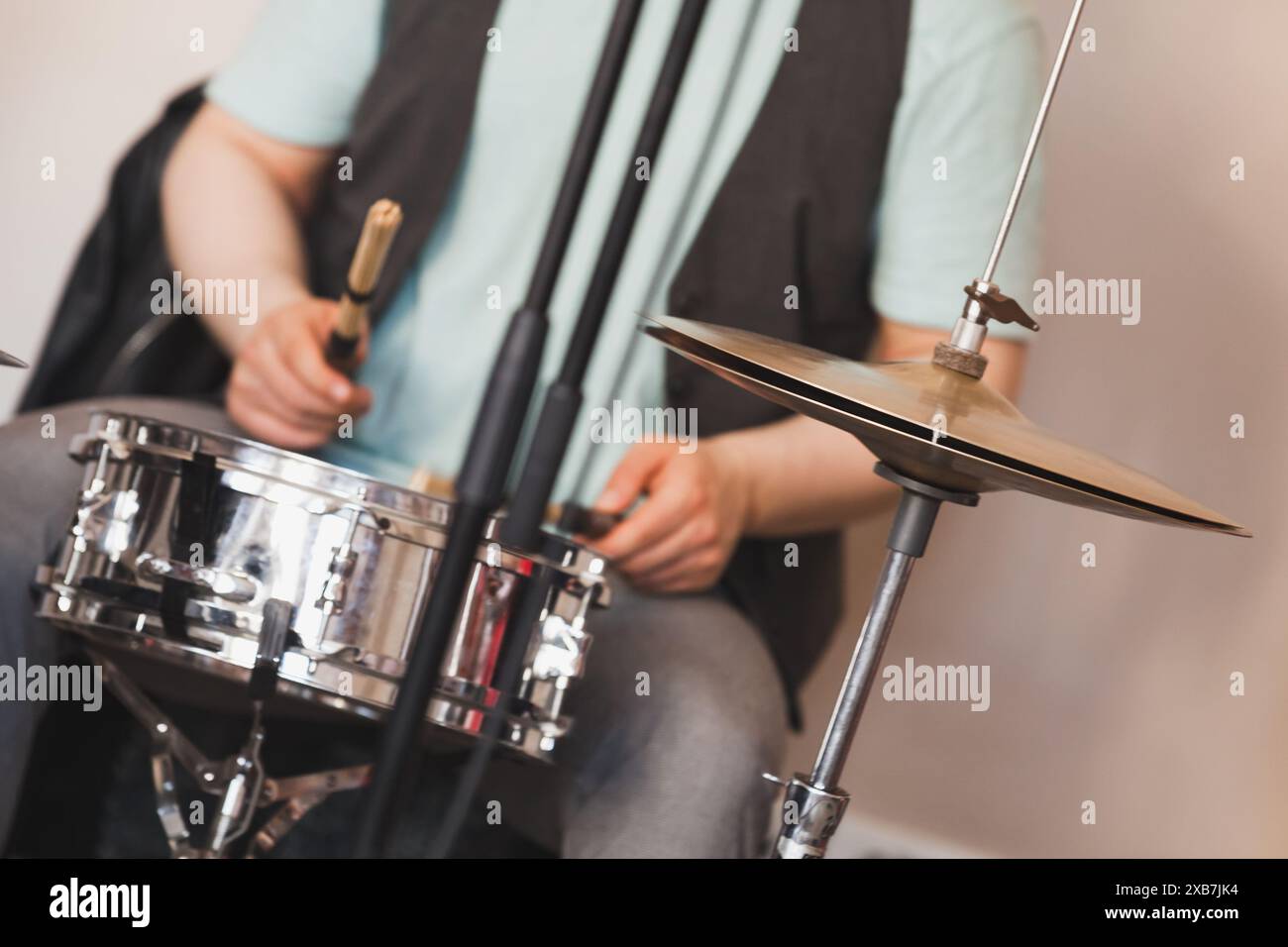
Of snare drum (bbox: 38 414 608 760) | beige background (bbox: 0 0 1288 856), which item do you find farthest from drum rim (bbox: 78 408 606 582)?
beige background (bbox: 0 0 1288 856)

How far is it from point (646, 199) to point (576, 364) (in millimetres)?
657

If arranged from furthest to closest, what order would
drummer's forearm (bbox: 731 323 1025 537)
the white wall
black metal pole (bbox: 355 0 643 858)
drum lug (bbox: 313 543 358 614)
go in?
the white wall
drummer's forearm (bbox: 731 323 1025 537)
drum lug (bbox: 313 543 358 614)
black metal pole (bbox: 355 0 643 858)

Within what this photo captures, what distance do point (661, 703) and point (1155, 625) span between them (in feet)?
2.25

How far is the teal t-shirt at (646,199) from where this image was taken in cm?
104

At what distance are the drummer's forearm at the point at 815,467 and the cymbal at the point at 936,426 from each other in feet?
1.09

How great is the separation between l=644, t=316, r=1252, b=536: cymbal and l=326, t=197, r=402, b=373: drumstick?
0.23 m

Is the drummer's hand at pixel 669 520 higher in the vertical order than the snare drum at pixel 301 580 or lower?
higher

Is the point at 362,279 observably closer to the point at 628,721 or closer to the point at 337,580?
the point at 337,580

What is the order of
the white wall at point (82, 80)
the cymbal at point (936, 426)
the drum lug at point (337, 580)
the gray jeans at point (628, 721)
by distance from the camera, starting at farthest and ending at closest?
1. the white wall at point (82, 80)
2. the gray jeans at point (628, 721)
3. the drum lug at point (337, 580)
4. the cymbal at point (936, 426)

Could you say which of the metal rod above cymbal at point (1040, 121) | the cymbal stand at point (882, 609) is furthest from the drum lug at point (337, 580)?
the metal rod above cymbal at point (1040, 121)

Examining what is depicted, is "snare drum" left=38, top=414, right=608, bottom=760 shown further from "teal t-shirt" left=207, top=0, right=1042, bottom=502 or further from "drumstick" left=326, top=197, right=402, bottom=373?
"teal t-shirt" left=207, top=0, right=1042, bottom=502

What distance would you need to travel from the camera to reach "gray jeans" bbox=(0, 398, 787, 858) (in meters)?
0.82

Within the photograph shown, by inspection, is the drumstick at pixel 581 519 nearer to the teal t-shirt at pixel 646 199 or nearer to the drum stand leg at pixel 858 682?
the teal t-shirt at pixel 646 199
